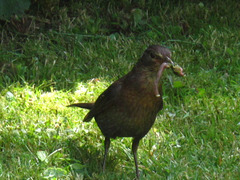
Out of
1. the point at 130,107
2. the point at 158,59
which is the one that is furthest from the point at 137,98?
the point at 158,59

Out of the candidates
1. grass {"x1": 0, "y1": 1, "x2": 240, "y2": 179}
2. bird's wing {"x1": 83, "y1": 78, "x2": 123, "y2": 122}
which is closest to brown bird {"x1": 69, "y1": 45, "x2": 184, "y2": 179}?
bird's wing {"x1": 83, "y1": 78, "x2": 123, "y2": 122}

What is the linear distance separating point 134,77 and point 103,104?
16.8 inches

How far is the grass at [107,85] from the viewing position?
3.97m

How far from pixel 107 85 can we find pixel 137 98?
5.24 feet

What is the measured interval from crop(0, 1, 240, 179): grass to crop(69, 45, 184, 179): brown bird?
385mm

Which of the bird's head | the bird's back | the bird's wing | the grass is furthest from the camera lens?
the grass

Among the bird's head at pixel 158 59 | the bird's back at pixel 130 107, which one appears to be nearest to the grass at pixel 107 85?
the bird's back at pixel 130 107

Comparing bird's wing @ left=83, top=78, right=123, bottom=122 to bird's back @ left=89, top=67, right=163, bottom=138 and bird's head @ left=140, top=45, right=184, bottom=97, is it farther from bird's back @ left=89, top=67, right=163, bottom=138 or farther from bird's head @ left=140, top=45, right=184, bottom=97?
bird's head @ left=140, top=45, right=184, bottom=97

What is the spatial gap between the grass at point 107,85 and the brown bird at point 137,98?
1.26ft

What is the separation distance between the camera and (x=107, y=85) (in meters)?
5.15

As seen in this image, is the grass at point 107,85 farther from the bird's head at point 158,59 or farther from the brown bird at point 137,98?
the bird's head at point 158,59

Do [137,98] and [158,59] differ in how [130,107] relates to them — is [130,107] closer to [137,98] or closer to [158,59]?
[137,98]

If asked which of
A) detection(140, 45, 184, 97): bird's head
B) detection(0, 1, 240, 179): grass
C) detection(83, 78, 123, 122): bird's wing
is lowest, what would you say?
detection(0, 1, 240, 179): grass

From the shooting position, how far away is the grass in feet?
13.0
